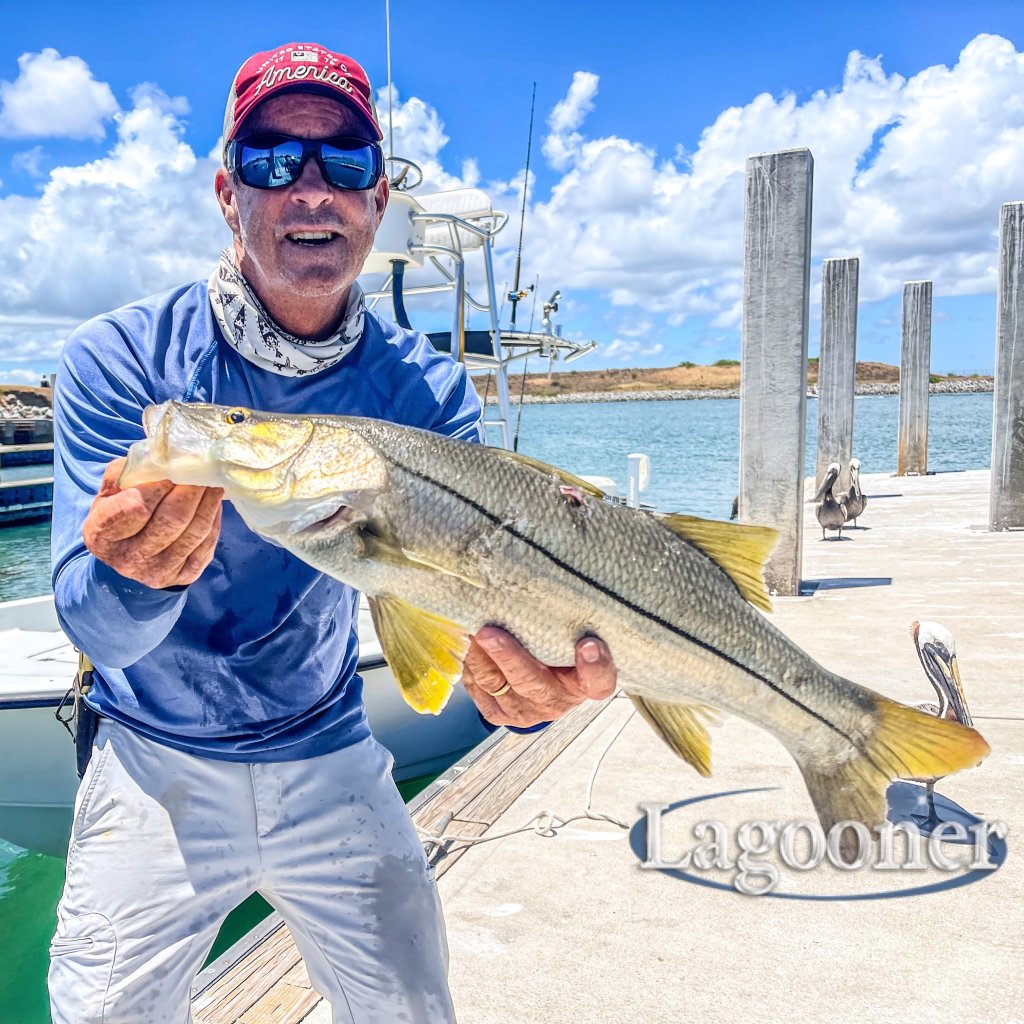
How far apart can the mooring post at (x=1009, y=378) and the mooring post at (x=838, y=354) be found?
4667 mm

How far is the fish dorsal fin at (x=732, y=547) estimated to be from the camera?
2.31 m

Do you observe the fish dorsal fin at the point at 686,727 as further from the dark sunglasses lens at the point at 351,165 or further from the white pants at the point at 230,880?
the dark sunglasses lens at the point at 351,165

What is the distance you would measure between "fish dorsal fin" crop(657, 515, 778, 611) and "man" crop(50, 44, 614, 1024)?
39cm

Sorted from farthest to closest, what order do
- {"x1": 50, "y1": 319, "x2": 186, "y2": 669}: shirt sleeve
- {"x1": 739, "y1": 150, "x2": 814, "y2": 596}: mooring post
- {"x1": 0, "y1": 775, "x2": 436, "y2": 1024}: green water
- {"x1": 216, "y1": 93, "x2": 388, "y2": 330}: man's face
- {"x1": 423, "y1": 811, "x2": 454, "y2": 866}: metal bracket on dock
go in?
{"x1": 739, "y1": 150, "x2": 814, "y2": 596}: mooring post
{"x1": 0, "y1": 775, "x2": 436, "y2": 1024}: green water
{"x1": 423, "y1": 811, "x2": 454, "y2": 866}: metal bracket on dock
{"x1": 216, "y1": 93, "x2": 388, "y2": 330}: man's face
{"x1": 50, "y1": 319, "x2": 186, "y2": 669}: shirt sleeve

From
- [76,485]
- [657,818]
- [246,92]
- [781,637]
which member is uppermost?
[246,92]

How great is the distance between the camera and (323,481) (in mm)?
2047

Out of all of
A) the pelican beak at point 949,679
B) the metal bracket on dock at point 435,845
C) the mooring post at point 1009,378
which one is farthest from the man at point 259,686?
the mooring post at point 1009,378

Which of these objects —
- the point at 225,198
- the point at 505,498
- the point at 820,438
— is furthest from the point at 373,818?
the point at 820,438

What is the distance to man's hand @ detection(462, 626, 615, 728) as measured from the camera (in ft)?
6.99

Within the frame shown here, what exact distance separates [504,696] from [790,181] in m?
7.33

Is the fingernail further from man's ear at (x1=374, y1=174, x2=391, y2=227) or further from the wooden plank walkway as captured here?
the wooden plank walkway

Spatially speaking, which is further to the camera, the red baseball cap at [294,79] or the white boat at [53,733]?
the white boat at [53,733]

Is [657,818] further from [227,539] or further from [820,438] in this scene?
[820,438]

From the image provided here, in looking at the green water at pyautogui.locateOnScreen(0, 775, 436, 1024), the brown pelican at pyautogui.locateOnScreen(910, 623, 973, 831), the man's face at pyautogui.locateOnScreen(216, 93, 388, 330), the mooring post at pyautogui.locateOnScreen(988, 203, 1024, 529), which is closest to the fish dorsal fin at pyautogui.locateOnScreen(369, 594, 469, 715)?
the man's face at pyautogui.locateOnScreen(216, 93, 388, 330)
